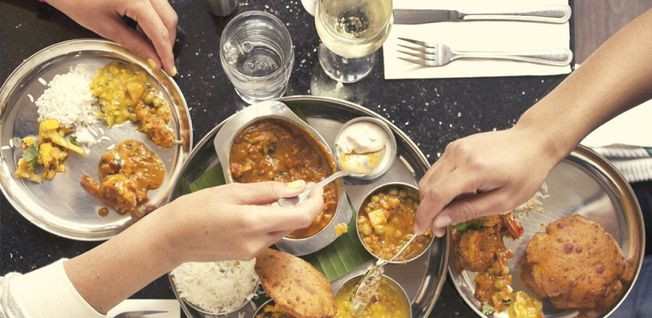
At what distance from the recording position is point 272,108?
224 cm

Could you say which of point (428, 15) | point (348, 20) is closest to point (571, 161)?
point (428, 15)

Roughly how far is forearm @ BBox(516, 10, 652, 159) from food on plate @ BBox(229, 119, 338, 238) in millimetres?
715

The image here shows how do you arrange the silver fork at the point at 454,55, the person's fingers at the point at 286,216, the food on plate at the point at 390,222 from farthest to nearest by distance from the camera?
1. the silver fork at the point at 454,55
2. the food on plate at the point at 390,222
3. the person's fingers at the point at 286,216

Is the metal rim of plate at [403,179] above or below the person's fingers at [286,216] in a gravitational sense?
below

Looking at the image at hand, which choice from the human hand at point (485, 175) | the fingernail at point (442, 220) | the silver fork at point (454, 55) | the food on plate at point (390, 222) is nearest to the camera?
the human hand at point (485, 175)

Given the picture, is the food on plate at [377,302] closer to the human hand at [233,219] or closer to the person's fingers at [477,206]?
the person's fingers at [477,206]

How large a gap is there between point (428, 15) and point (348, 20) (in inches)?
13.4

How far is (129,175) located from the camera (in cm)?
234

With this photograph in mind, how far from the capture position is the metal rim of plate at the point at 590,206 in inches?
92.5

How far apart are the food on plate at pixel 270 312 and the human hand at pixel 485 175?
644mm

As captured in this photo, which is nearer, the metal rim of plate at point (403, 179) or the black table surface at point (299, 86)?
the metal rim of plate at point (403, 179)

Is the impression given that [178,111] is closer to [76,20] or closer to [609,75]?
[76,20]

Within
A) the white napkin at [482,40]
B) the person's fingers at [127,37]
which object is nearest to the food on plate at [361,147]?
the white napkin at [482,40]

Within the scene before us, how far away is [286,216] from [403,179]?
2.55 ft
